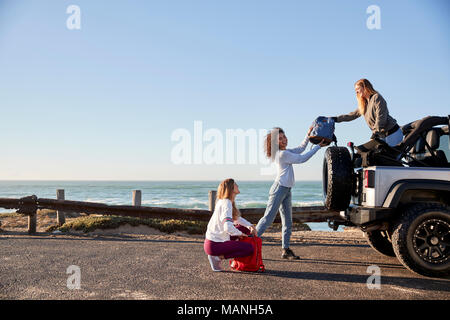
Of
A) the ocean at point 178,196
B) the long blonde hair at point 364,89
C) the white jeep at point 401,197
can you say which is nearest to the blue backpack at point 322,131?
the white jeep at point 401,197

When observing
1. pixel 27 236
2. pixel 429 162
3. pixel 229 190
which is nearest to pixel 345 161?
pixel 429 162

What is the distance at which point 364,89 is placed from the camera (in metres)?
5.73

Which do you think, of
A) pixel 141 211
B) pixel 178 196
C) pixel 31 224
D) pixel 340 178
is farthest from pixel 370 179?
pixel 178 196

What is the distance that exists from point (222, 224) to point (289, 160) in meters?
1.61

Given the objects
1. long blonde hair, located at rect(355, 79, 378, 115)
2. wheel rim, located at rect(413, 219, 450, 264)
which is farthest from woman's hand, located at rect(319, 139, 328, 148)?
wheel rim, located at rect(413, 219, 450, 264)

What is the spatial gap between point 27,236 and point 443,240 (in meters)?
8.25

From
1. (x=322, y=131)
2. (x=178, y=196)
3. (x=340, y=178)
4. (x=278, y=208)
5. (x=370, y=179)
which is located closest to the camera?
(x=370, y=179)

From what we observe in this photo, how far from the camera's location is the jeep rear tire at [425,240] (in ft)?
15.4

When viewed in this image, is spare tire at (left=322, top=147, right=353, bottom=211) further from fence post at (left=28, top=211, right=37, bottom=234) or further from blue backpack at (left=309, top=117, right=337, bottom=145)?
fence post at (left=28, top=211, right=37, bottom=234)

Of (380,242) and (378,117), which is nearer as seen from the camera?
(378,117)

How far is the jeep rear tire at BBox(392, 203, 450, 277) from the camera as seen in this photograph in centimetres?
469

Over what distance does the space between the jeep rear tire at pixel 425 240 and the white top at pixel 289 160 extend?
1.68 m

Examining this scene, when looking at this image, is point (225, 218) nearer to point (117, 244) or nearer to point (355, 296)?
point (355, 296)

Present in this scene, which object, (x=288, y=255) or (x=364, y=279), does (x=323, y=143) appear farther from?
(x=364, y=279)
